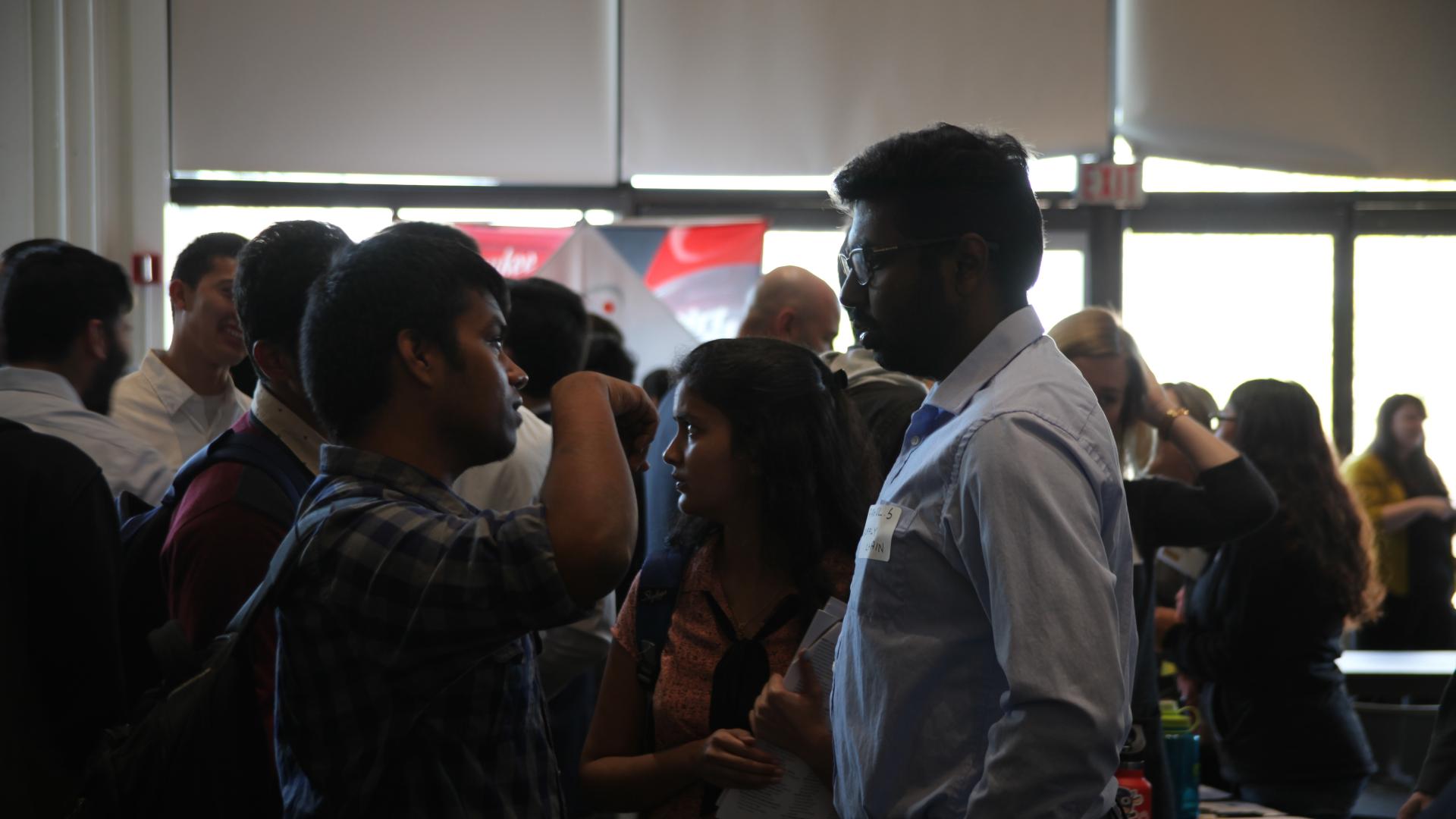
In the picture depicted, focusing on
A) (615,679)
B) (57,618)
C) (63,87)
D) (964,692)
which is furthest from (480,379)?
(63,87)

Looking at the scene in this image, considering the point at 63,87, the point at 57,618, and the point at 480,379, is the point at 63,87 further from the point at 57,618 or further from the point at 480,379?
the point at 480,379

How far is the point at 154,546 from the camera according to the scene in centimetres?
169

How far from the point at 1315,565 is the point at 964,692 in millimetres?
2308

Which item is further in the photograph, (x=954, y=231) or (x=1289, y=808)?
(x=1289, y=808)

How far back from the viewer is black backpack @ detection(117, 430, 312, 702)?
1.60 metres

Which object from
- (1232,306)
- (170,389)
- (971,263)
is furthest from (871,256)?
(1232,306)

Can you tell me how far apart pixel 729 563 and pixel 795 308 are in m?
1.66

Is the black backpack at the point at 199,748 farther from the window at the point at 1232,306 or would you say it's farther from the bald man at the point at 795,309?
the window at the point at 1232,306

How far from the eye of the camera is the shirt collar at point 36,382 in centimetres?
237

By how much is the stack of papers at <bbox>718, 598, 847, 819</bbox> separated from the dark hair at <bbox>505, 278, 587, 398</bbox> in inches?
48.5

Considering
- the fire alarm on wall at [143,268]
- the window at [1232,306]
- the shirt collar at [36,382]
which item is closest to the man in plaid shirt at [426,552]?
A: the shirt collar at [36,382]

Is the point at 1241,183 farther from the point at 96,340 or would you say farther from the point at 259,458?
the point at 259,458

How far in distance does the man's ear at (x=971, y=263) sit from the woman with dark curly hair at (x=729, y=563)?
0.60 metres

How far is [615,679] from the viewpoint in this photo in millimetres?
1883
